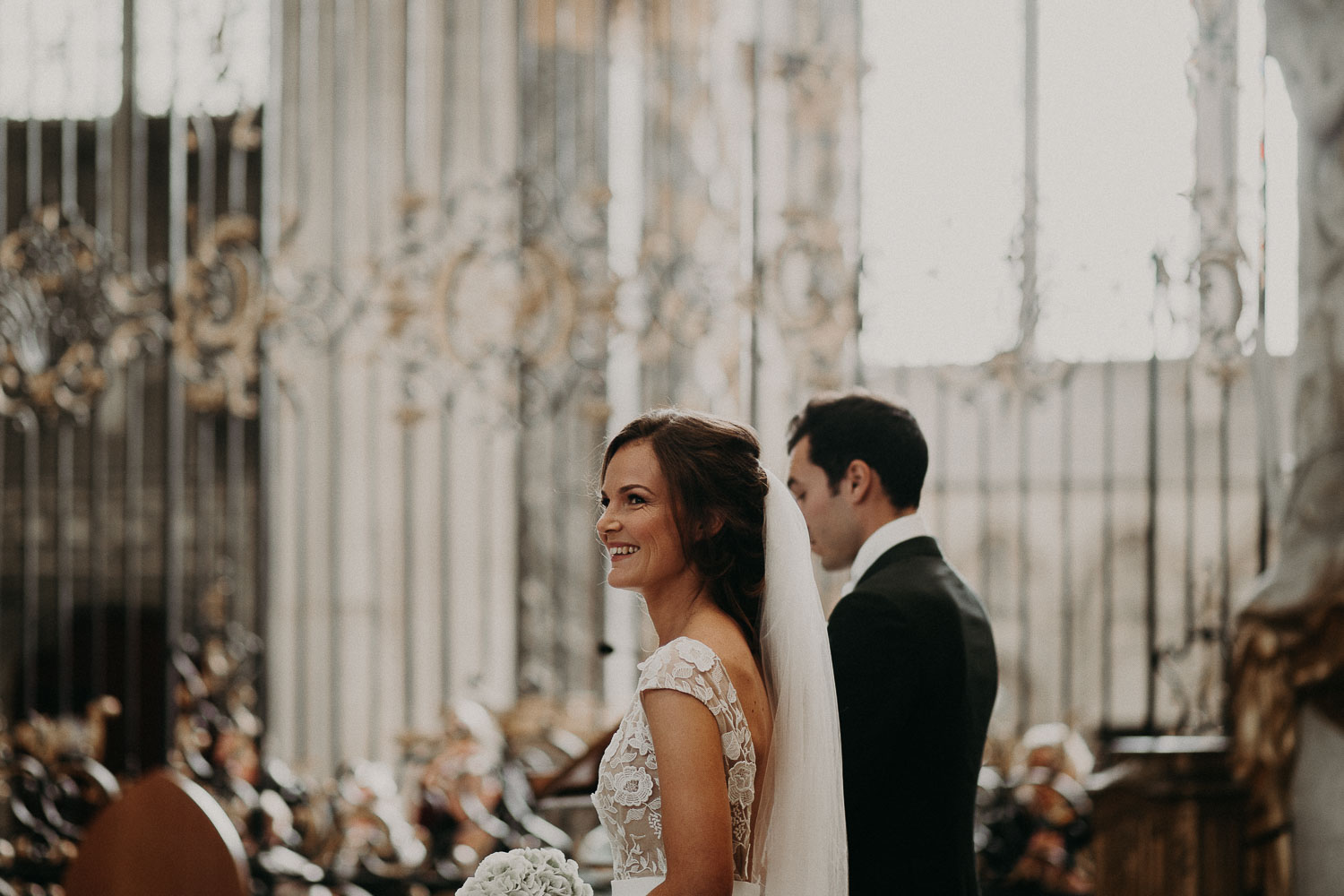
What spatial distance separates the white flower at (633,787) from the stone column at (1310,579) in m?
2.66

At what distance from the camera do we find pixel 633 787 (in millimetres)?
1877

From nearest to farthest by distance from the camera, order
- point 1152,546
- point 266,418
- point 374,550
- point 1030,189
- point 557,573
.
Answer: point 1152,546
point 1030,189
point 266,418
point 374,550
point 557,573

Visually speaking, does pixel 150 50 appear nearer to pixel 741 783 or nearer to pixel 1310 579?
pixel 1310 579

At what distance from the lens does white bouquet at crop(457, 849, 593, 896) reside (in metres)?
1.85

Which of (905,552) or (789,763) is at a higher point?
(905,552)

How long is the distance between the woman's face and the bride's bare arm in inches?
7.6

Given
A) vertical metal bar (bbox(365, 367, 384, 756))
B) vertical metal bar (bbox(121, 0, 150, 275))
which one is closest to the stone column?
vertical metal bar (bbox(365, 367, 384, 756))

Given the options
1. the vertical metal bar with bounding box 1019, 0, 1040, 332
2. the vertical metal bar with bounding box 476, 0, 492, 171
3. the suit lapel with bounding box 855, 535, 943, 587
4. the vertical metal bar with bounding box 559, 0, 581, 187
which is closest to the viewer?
the suit lapel with bounding box 855, 535, 943, 587

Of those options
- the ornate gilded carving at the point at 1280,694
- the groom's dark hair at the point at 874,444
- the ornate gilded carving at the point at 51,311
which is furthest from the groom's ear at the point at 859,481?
the ornate gilded carving at the point at 51,311

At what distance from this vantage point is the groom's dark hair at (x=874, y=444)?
8.27ft

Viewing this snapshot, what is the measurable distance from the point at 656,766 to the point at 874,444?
0.87m

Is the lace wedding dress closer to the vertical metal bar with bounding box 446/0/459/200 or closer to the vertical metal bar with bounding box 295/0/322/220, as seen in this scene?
the vertical metal bar with bounding box 446/0/459/200

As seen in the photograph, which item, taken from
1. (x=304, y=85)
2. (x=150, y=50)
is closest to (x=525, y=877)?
(x=304, y=85)

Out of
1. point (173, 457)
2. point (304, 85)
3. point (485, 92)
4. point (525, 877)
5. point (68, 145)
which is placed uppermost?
point (485, 92)
